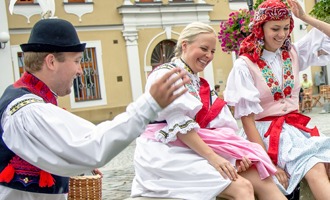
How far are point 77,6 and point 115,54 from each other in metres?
2.39

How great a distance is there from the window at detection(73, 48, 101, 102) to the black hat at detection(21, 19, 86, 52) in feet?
45.0

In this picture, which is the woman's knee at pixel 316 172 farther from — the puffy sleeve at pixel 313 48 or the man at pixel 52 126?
the man at pixel 52 126

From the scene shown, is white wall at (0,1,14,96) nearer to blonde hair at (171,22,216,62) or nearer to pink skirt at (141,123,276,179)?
blonde hair at (171,22,216,62)

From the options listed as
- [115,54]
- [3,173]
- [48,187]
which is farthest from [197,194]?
[115,54]

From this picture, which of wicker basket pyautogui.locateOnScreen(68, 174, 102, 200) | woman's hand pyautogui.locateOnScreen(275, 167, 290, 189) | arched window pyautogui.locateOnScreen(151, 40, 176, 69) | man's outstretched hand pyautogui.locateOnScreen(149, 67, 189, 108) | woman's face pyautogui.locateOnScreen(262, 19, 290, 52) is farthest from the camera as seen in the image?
arched window pyautogui.locateOnScreen(151, 40, 176, 69)

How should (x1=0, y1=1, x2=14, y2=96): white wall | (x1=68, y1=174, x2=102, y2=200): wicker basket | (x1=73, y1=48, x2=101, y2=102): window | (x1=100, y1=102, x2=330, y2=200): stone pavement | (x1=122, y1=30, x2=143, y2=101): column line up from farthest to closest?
1. (x1=122, y1=30, x2=143, y2=101): column
2. (x1=73, y1=48, x2=101, y2=102): window
3. (x1=0, y1=1, x2=14, y2=96): white wall
4. (x1=100, y1=102, x2=330, y2=200): stone pavement
5. (x1=68, y1=174, x2=102, y2=200): wicker basket

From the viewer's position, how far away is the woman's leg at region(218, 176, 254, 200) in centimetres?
218

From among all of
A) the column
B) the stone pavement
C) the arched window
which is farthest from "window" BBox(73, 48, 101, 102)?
the stone pavement

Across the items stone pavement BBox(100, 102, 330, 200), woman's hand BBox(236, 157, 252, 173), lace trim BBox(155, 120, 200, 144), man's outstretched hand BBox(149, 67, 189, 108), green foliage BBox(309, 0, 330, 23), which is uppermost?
green foliage BBox(309, 0, 330, 23)

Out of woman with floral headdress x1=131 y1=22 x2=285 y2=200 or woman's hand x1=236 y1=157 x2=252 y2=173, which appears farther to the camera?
woman's hand x1=236 y1=157 x2=252 y2=173

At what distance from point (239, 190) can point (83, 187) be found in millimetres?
919

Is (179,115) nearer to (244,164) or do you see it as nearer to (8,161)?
(244,164)

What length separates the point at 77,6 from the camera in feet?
49.8

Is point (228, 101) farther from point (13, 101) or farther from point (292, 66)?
point (13, 101)
